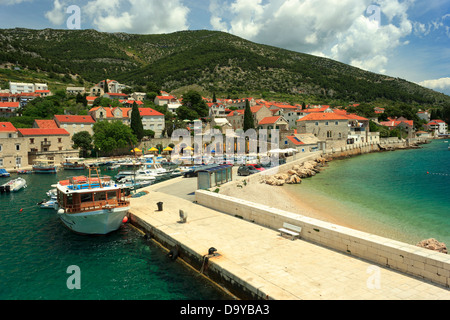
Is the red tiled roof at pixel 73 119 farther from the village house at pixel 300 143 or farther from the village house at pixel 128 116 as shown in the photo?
the village house at pixel 300 143

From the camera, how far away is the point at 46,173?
43.9 m

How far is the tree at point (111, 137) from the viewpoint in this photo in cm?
5603

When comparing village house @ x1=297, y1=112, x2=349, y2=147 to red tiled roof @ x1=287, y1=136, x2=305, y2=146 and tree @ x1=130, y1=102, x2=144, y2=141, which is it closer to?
red tiled roof @ x1=287, y1=136, x2=305, y2=146

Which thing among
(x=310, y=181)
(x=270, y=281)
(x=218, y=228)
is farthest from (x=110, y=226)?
(x=310, y=181)

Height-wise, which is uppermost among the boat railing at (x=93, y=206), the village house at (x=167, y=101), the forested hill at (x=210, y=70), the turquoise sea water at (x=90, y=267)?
the forested hill at (x=210, y=70)

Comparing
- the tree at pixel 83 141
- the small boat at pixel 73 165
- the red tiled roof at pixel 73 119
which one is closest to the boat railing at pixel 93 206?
the small boat at pixel 73 165

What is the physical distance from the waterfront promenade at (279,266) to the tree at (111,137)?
1764 inches

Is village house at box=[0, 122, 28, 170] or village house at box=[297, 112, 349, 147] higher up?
village house at box=[297, 112, 349, 147]

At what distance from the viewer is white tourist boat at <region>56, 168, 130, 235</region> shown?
52.2ft

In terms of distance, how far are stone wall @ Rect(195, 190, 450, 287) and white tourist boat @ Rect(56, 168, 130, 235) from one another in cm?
783

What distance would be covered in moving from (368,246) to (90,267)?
11701mm

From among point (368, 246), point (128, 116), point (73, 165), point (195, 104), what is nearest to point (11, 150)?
point (73, 165)

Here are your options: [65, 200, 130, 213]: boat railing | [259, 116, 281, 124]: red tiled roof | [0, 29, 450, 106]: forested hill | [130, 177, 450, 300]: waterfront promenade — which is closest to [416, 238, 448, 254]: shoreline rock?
[130, 177, 450, 300]: waterfront promenade

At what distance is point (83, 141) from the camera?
57.3 meters
